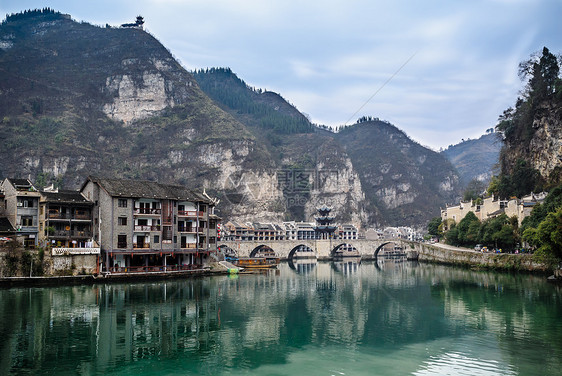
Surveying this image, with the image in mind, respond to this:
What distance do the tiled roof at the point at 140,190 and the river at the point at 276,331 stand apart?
34.0 feet

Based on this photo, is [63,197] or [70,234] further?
[63,197]

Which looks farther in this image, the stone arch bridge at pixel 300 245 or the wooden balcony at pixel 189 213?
the stone arch bridge at pixel 300 245

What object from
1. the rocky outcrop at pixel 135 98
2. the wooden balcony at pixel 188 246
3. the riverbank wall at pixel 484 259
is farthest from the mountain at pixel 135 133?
the wooden balcony at pixel 188 246

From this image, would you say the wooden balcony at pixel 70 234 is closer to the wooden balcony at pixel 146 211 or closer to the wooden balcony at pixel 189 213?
→ the wooden balcony at pixel 146 211


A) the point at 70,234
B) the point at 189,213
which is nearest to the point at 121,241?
the point at 70,234

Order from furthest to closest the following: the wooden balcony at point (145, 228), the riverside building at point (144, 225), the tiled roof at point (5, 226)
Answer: the wooden balcony at point (145, 228)
the riverside building at point (144, 225)
the tiled roof at point (5, 226)

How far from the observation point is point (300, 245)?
325ft

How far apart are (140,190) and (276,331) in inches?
1160

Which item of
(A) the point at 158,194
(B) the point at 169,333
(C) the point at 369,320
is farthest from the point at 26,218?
(C) the point at 369,320

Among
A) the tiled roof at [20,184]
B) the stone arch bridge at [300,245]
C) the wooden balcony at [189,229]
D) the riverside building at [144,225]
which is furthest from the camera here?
the stone arch bridge at [300,245]

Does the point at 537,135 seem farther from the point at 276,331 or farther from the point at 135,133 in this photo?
the point at 135,133

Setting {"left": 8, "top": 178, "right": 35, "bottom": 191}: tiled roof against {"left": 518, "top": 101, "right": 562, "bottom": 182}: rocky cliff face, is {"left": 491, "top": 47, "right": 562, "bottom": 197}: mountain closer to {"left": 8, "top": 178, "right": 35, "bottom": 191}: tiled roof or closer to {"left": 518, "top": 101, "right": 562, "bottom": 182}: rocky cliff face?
{"left": 518, "top": 101, "right": 562, "bottom": 182}: rocky cliff face

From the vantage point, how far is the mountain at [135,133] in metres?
134

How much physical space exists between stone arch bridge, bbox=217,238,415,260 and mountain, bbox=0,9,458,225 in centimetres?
4634
